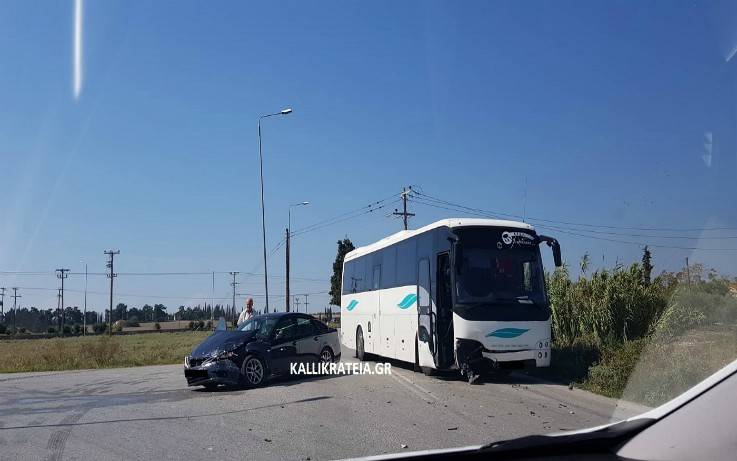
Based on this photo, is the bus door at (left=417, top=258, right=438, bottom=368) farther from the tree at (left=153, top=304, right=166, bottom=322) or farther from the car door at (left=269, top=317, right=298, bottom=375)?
the tree at (left=153, top=304, right=166, bottom=322)

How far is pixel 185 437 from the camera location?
28.6 ft

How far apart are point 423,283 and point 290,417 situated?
6.41m

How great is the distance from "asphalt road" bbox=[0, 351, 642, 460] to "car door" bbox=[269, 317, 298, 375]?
374mm

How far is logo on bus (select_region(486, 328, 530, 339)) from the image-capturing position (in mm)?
14039

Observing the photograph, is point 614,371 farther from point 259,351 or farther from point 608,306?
point 259,351

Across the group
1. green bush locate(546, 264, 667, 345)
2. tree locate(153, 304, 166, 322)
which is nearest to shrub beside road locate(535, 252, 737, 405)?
green bush locate(546, 264, 667, 345)

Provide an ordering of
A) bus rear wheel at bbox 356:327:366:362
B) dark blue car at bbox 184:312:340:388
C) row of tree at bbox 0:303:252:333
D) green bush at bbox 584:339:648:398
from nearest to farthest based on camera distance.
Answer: green bush at bbox 584:339:648:398, dark blue car at bbox 184:312:340:388, bus rear wheel at bbox 356:327:366:362, row of tree at bbox 0:303:252:333

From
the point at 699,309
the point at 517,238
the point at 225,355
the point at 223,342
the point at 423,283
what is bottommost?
the point at 225,355

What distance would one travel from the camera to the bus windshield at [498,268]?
1442 cm

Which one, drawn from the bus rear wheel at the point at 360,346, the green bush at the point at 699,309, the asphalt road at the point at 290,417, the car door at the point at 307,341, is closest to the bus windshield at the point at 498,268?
the asphalt road at the point at 290,417

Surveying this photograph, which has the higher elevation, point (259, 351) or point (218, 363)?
point (259, 351)

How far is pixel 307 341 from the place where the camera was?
16.1 m

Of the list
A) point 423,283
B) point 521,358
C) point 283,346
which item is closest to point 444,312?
point 423,283

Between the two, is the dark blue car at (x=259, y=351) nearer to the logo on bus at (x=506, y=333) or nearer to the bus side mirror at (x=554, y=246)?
the logo on bus at (x=506, y=333)
